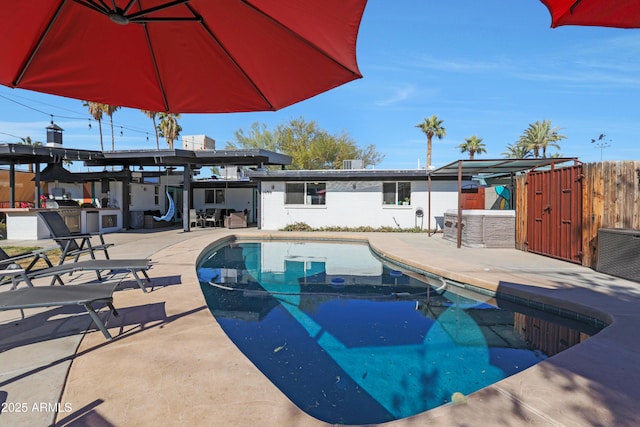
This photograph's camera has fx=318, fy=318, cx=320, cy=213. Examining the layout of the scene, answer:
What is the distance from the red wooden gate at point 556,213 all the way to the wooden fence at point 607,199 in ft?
0.70

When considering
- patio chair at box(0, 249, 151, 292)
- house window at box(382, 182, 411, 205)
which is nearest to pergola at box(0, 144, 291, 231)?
house window at box(382, 182, 411, 205)

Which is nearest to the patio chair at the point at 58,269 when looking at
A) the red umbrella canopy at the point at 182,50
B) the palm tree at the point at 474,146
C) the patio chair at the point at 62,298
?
the patio chair at the point at 62,298

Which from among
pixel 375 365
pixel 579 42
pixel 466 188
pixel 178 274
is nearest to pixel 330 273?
pixel 178 274

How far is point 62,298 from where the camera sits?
2.93 meters

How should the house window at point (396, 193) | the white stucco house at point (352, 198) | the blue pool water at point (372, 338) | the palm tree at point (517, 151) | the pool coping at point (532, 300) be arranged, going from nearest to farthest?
1. the blue pool water at point (372, 338)
2. the pool coping at point (532, 300)
3. the white stucco house at point (352, 198)
4. the house window at point (396, 193)
5. the palm tree at point (517, 151)

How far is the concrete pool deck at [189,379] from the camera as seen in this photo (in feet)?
6.31

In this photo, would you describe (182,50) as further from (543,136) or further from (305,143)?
(543,136)

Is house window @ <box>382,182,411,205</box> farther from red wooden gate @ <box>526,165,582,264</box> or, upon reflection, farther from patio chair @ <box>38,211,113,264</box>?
patio chair @ <box>38,211,113,264</box>

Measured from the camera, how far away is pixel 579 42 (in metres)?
11.9

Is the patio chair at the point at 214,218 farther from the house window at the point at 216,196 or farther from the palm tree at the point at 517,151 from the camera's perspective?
the palm tree at the point at 517,151

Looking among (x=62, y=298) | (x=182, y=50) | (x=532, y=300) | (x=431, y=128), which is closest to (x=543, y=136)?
(x=431, y=128)

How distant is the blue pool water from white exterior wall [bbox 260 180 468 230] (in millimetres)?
8636

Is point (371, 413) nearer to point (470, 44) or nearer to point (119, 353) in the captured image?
point (119, 353)

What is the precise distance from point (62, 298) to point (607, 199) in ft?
28.8
